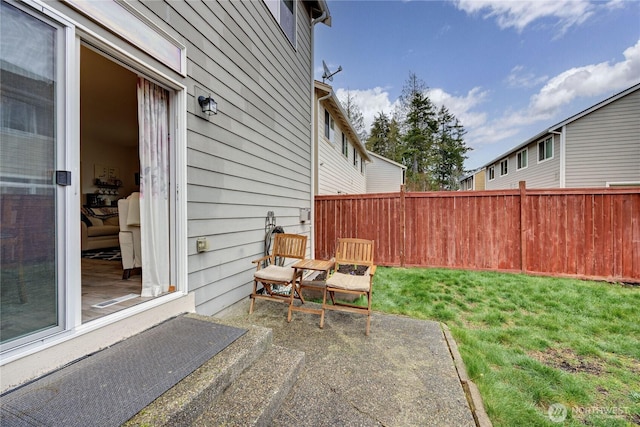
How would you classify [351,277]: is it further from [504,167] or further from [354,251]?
[504,167]

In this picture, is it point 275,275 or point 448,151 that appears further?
point 448,151

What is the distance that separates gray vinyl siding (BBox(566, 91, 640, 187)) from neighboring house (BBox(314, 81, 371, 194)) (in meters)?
8.46

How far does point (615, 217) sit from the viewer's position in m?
4.99

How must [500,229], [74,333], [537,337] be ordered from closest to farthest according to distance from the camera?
[74,333] < [537,337] < [500,229]

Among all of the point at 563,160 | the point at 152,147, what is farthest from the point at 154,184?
the point at 563,160

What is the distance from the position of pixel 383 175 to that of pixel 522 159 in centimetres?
768

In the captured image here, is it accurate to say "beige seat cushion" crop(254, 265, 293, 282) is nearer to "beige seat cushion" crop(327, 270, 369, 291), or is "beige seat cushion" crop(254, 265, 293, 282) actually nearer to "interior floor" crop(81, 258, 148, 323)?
"beige seat cushion" crop(327, 270, 369, 291)

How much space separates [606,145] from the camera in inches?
383

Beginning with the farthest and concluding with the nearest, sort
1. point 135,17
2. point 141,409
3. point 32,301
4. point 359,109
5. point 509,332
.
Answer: point 359,109 < point 509,332 < point 135,17 < point 32,301 < point 141,409

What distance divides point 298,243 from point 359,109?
19261 millimetres

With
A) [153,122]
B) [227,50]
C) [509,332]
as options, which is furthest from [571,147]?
[153,122]

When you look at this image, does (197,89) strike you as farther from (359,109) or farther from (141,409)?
(359,109)

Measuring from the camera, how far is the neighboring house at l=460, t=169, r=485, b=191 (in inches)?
972

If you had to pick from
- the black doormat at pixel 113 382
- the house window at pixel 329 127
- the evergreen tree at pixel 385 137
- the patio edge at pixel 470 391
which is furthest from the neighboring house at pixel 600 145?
the black doormat at pixel 113 382
